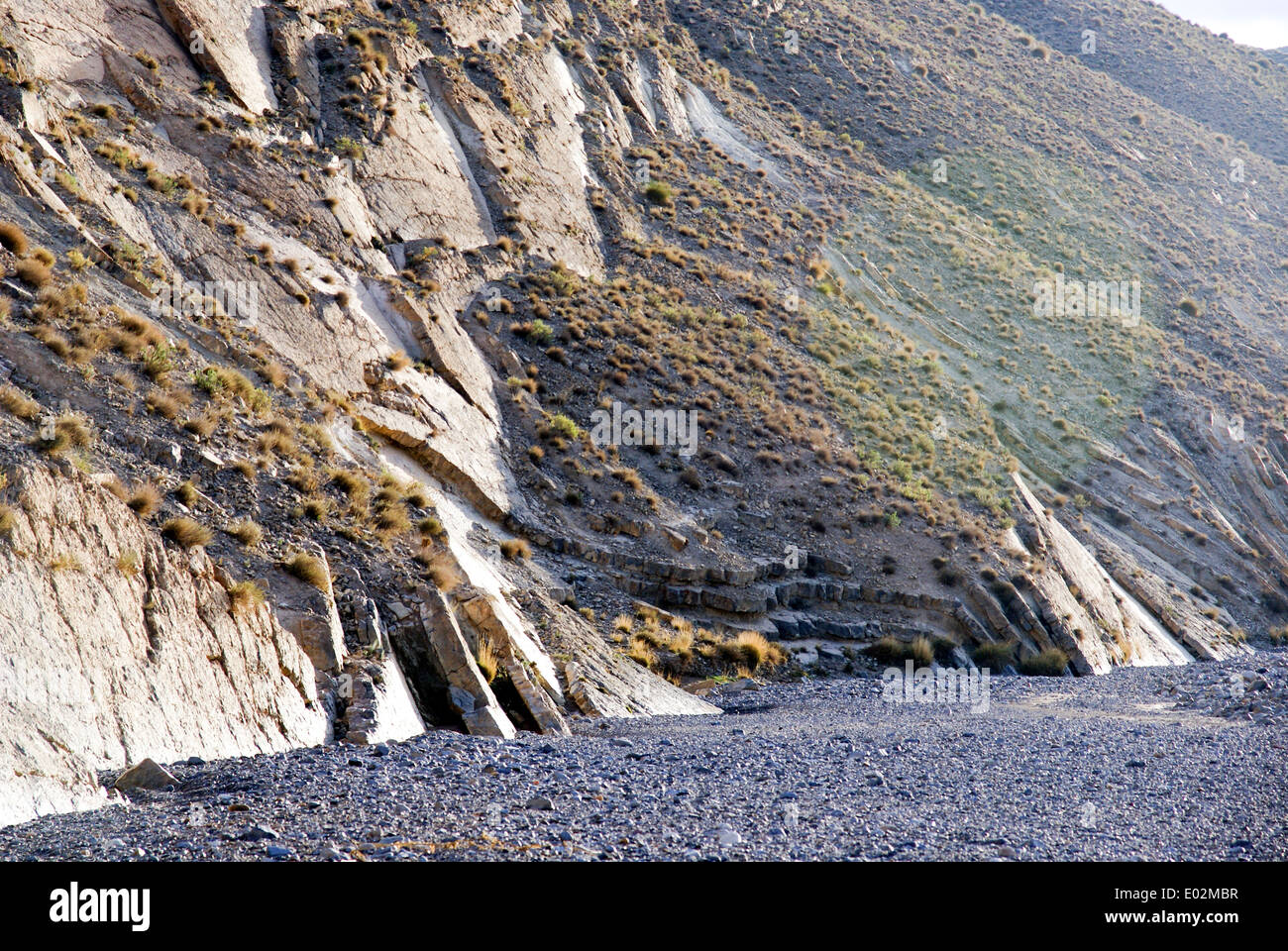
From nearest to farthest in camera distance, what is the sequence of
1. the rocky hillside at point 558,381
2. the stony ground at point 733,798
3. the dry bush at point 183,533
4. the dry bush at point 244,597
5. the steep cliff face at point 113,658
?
the stony ground at point 733,798 → the steep cliff face at point 113,658 → the dry bush at point 244,597 → the dry bush at point 183,533 → the rocky hillside at point 558,381

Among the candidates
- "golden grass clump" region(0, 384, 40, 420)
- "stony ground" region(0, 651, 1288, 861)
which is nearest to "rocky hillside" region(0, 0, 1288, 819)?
"golden grass clump" region(0, 384, 40, 420)

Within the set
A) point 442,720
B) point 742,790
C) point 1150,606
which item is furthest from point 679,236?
point 742,790

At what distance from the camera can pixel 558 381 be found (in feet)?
89.4

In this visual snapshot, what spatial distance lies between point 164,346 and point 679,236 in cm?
2324

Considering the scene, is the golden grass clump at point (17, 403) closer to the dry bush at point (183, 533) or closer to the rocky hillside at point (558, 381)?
the rocky hillside at point (558, 381)

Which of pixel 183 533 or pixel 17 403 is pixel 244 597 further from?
pixel 17 403

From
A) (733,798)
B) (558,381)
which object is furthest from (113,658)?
(558,381)

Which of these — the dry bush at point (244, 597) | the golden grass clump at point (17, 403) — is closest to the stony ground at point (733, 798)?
the dry bush at point (244, 597)

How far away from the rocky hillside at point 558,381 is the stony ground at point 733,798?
1.21 metres

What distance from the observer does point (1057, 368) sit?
39.8 meters

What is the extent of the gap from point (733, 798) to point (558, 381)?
61.3 ft

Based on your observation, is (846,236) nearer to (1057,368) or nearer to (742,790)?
(1057,368)

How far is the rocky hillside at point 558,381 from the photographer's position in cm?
A: 1227
